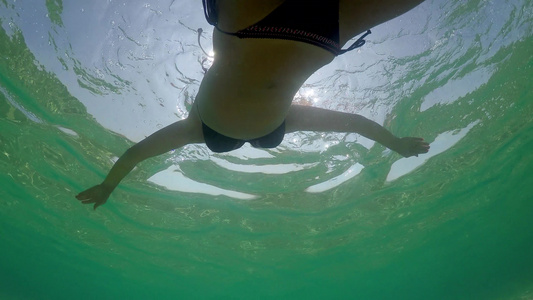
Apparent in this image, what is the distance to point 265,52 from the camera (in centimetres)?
273

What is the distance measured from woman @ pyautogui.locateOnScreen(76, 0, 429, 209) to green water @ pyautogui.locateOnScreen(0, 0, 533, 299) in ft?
14.1

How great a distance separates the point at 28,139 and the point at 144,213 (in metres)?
6.59

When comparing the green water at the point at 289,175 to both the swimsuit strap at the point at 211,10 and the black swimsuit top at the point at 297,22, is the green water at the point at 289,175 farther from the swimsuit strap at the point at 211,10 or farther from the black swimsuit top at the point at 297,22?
the black swimsuit top at the point at 297,22

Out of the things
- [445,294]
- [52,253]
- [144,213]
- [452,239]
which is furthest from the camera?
[445,294]

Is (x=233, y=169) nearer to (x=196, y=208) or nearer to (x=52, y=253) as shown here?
(x=196, y=208)

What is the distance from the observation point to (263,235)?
20.1 metres

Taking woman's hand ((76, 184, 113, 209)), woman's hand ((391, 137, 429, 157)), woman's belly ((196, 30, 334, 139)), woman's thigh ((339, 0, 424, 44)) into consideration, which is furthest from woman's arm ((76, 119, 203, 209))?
woman's hand ((391, 137, 429, 157))

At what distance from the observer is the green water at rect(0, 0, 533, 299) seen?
8812 millimetres

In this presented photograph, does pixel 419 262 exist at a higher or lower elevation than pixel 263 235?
higher

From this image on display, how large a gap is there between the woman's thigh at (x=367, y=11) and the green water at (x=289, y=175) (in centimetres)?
520

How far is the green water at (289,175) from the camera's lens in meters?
8.81

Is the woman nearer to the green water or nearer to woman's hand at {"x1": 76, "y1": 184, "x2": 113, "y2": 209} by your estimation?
woman's hand at {"x1": 76, "y1": 184, "x2": 113, "y2": 209}

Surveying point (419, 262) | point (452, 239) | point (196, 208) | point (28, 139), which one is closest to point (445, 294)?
point (419, 262)

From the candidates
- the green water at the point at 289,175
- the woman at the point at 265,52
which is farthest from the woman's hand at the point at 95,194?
the green water at the point at 289,175
